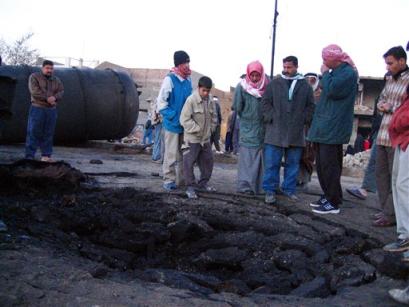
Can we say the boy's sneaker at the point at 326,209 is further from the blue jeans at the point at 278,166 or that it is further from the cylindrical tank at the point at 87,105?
the cylindrical tank at the point at 87,105

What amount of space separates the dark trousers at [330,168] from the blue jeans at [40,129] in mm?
4536

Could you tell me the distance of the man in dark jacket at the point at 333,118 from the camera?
5480 millimetres

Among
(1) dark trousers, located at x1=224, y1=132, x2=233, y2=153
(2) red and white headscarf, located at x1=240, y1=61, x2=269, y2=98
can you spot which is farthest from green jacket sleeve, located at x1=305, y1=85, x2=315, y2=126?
(1) dark trousers, located at x1=224, y1=132, x2=233, y2=153

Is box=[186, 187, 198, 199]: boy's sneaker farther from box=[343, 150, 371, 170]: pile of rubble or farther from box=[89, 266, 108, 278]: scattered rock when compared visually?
box=[343, 150, 371, 170]: pile of rubble

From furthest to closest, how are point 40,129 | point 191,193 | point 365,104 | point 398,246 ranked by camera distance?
point 365,104
point 40,129
point 191,193
point 398,246

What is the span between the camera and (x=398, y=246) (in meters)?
4.17

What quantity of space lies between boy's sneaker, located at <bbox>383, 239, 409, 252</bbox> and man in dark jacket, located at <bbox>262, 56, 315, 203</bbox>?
1.96 m

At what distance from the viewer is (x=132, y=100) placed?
1389cm

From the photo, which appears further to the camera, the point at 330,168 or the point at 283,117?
the point at 283,117

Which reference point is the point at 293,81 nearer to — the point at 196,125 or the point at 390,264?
the point at 196,125

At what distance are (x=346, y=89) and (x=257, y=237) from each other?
1.87 m

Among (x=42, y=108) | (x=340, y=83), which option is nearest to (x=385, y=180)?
(x=340, y=83)

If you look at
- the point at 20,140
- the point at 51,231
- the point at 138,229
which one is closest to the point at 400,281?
the point at 138,229

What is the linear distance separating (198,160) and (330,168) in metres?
1.73
